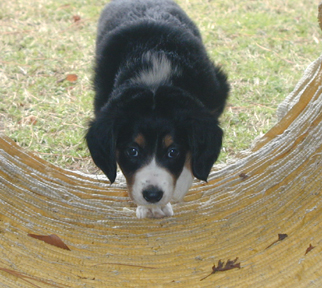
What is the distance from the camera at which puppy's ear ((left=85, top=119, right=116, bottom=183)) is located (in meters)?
2.87

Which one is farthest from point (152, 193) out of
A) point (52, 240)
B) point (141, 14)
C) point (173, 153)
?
point (141, 14)

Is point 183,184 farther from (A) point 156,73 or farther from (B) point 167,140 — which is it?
(A) point 156,73

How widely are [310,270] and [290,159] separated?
109cm

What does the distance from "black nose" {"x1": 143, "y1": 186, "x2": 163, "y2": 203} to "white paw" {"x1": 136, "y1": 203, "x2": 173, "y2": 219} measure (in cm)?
50

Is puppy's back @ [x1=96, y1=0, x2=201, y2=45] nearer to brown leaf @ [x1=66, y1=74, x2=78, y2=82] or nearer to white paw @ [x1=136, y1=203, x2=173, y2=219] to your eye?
brown leaf @ [x1=66, y1=74, x2=78, y2=82]

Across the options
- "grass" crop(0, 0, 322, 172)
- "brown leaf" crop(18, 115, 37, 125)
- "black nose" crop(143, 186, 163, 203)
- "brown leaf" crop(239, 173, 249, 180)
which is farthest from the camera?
"brown leaf" crop(18, 115, 37, 125)

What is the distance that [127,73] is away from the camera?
3246 mm

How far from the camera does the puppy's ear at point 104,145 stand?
2869 millimetres

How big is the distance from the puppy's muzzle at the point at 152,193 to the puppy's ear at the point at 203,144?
36cm

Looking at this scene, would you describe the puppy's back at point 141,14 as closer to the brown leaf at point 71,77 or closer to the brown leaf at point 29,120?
the brown leaf at point 29,120

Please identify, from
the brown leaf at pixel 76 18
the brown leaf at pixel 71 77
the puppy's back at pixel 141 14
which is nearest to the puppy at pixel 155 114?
the puppy's back at pixel 141 14

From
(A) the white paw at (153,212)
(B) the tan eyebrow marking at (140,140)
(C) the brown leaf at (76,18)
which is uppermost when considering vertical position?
(B) the tan eyebrow marking at (140,140)

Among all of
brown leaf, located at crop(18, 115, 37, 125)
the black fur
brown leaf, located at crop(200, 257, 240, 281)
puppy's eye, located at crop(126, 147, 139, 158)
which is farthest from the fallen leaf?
brown leaf, located at crop(200, 257, 240, 281)

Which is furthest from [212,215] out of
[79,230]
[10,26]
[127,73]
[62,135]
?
[10,26]
